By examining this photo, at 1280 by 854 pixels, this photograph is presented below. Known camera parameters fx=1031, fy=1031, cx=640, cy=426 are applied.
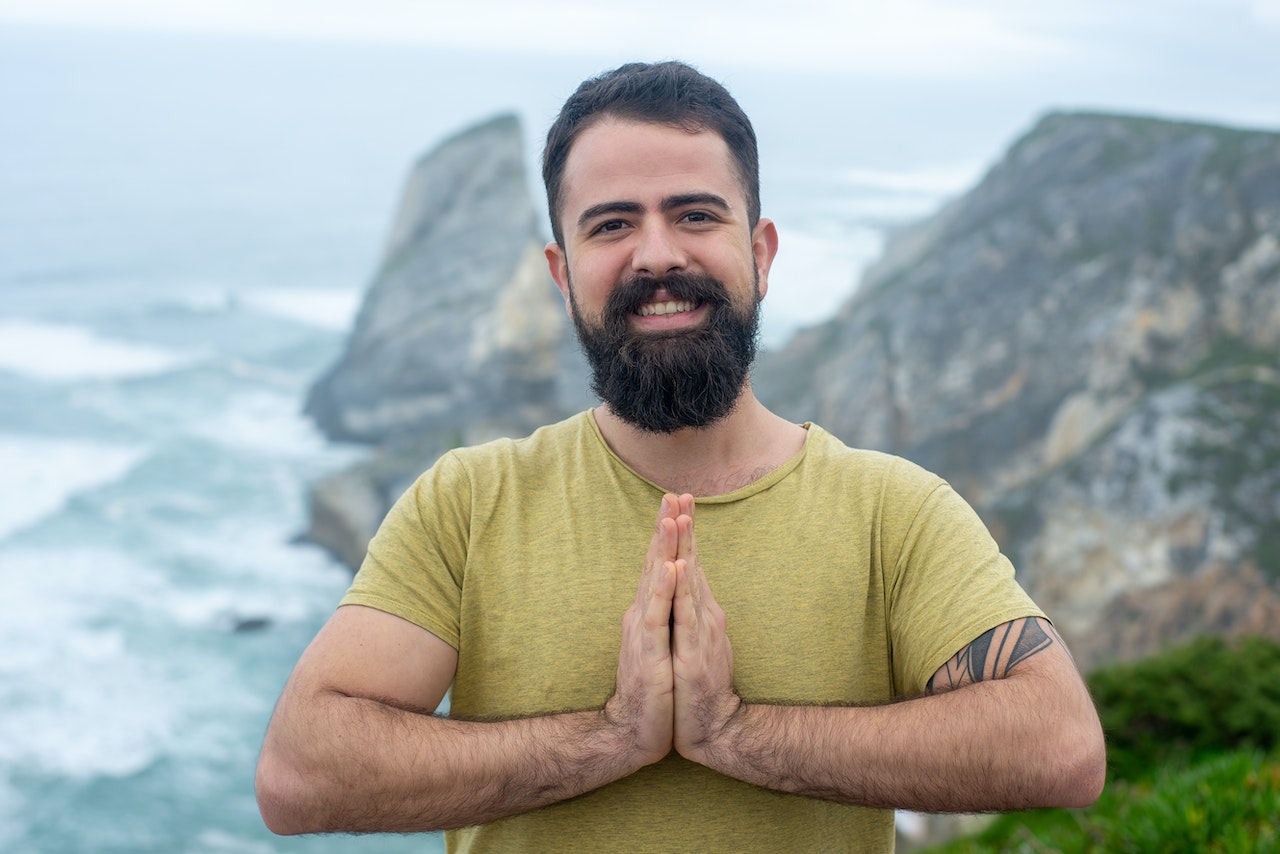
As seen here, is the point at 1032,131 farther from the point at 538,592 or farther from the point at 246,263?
the point at 246,263

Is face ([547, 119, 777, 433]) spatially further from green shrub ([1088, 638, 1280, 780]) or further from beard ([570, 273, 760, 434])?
green shrub ([1088, 638, 1280, 780])

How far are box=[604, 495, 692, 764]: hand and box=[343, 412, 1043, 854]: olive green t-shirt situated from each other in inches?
6.7

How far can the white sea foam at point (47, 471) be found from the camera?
2701 inches

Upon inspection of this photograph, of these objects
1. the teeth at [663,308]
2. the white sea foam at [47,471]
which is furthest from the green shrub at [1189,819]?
the white sea foam at [47,471]

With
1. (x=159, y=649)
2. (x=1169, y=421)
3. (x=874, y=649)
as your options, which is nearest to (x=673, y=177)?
(x=874, y=649)

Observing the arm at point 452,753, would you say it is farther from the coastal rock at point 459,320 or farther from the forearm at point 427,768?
the coastal rock at point 459,320

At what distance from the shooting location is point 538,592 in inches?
133

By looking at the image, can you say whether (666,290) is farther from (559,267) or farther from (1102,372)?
(1102,372)

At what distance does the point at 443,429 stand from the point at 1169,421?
4501 cm

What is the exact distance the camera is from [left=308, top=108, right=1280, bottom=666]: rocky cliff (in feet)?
111

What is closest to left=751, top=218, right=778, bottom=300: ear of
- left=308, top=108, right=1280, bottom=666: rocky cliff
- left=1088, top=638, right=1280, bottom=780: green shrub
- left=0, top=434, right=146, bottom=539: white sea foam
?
left=1088, top=638, right=1280, bottom=780: green shrub

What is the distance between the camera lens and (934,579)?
10.9ft

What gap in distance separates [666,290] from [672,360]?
0.25 metres

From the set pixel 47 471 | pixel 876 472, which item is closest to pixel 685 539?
pixel 876 472
